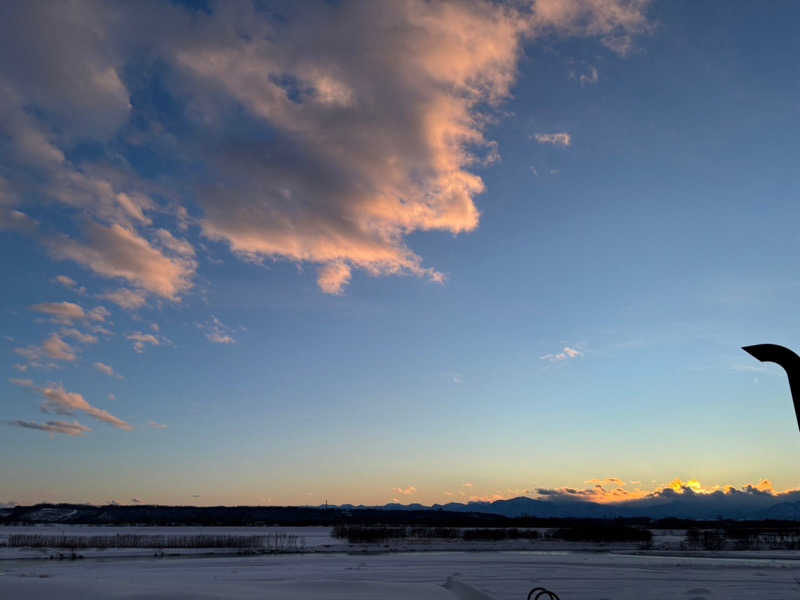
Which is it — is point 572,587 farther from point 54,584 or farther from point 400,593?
point 54,584

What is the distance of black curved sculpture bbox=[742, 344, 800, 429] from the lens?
5035mm

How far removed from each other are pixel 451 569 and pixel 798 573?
73.8 ft

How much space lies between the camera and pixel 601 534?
113 m

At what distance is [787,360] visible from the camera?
5.08m

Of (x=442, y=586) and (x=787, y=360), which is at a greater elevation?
(x=787, y=360)

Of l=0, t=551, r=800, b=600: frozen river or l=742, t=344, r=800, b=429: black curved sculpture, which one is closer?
l=742, t=344, r=800, b=429: black curved sculpture

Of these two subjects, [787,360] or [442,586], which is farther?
[442,586]

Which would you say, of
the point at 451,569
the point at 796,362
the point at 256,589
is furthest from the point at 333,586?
the point at 796,362

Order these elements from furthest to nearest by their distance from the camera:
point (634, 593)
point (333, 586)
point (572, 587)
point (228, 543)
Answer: point (228, 543), point (572, 587), point (634, 593), point (333, 586)

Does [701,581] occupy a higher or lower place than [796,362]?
lower

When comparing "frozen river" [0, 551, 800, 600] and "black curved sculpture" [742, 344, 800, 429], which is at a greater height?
"black curved sculpture" [742, 344, 800, 429]

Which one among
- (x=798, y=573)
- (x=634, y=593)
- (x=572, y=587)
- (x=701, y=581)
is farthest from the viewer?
(x=798, y=573)

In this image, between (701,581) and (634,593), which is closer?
(634,593)

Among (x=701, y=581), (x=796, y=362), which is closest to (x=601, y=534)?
(x=701, y=581)
